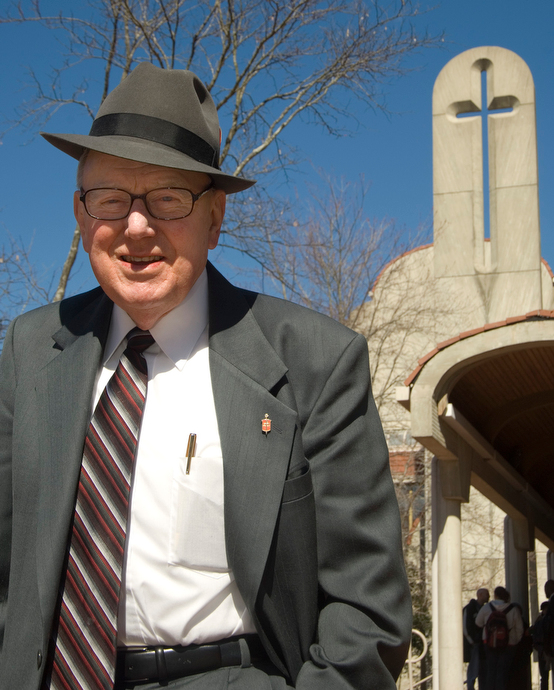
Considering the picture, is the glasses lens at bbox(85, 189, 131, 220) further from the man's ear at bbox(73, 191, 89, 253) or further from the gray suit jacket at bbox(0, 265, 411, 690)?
the gray suit jacket at bbox(0, 265, 411, 690)

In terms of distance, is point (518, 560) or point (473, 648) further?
point (518, 560)

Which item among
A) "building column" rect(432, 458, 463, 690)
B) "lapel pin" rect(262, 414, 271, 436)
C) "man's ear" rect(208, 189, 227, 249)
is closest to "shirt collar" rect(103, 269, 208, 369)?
"man's ear" rect(208, 189, 227, 249)

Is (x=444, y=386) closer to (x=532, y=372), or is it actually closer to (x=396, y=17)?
(x=532, y=372)

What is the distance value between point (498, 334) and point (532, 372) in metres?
1.94

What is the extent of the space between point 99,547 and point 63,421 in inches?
14.5

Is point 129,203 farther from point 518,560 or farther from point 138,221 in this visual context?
point 518,560

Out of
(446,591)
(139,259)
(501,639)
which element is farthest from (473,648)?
(139,259)

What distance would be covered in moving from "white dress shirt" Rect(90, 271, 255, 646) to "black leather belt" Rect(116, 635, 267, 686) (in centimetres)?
2

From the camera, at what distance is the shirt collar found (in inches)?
96.0

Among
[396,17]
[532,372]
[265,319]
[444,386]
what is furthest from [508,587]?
[265,319]

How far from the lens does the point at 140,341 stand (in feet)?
8.05

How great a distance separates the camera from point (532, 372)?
448 inches

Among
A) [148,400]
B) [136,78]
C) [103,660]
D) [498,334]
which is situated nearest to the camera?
[103,660]

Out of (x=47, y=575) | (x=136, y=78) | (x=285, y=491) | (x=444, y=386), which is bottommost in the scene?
(x=47, y=575)
